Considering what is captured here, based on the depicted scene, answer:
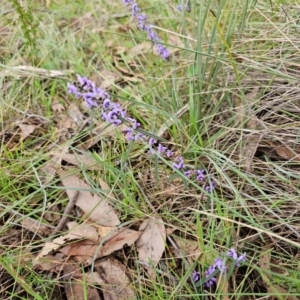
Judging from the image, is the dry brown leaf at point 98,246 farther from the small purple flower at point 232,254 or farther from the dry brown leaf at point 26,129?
the dry brown leaf at point 26,129

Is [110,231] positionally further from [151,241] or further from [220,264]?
[220,264]

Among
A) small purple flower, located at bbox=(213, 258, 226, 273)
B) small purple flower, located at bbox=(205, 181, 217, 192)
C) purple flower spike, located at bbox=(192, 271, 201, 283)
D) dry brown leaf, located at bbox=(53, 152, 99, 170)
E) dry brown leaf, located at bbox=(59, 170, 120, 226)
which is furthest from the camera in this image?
dry brown leaf, located at bbox=(53, 152, 99, 170)

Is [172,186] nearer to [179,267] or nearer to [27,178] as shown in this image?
[179,267]

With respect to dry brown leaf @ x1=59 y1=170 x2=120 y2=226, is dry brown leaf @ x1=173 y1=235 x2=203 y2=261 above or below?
below

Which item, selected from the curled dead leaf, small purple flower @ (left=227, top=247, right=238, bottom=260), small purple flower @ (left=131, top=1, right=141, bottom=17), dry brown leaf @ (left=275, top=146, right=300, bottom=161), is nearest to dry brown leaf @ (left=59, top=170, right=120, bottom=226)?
the curled dead leaf

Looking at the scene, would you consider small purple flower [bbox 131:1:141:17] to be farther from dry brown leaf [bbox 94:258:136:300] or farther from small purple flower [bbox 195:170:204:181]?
dry brown leaf [bbox 94:258:136:300]

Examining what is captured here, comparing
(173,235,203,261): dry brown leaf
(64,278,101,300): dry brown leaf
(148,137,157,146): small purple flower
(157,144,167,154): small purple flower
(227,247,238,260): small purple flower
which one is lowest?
(64,278,101,300): dry brown leaf
